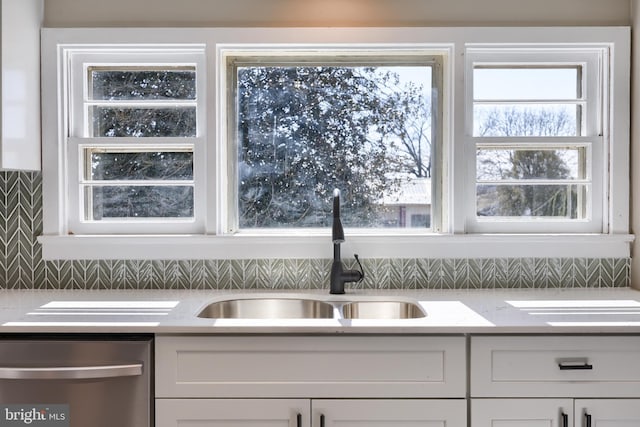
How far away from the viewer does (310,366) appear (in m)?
1.49

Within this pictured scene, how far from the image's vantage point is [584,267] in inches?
82.7

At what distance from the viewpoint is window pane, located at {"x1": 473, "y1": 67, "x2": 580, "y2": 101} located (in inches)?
84.5

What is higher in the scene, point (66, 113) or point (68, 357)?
point (66, 113)

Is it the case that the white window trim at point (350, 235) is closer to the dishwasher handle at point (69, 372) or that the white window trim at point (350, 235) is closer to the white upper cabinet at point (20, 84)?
the white upper cabinet at point (20, 84)

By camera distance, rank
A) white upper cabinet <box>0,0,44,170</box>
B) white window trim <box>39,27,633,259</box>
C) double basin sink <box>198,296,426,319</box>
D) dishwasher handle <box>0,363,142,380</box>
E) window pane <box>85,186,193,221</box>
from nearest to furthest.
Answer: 1. dishwasher handle <box>0,363,142,380</box>
2. white upper cabinet <box>0,0,44,170</box>
3. double basin sink <box>198,296,426,319</box>
4. white window trim <box>39,27,633,259</box>
5. window pane <box>85,186,193,221</box>

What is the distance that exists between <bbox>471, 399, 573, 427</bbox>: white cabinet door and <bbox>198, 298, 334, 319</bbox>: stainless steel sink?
0.67 metres

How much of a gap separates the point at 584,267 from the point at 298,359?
4.66ft

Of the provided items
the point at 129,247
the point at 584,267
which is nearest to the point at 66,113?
the point at 129,247

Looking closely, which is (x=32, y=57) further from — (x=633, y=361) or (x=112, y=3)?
(x=633, y=361)

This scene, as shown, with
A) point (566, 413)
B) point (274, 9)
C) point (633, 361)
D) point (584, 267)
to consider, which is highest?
point (274, 9)

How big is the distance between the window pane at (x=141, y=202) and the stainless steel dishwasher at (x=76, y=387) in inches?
30.9

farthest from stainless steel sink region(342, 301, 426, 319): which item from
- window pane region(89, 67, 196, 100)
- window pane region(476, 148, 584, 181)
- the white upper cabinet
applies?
the white upper cabinet

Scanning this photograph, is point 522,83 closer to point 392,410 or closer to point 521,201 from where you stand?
point 521,201

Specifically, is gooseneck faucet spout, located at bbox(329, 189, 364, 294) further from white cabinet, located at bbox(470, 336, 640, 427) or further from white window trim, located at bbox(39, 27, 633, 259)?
white cabinet, located at bbox(470, 336, 640, 427)
